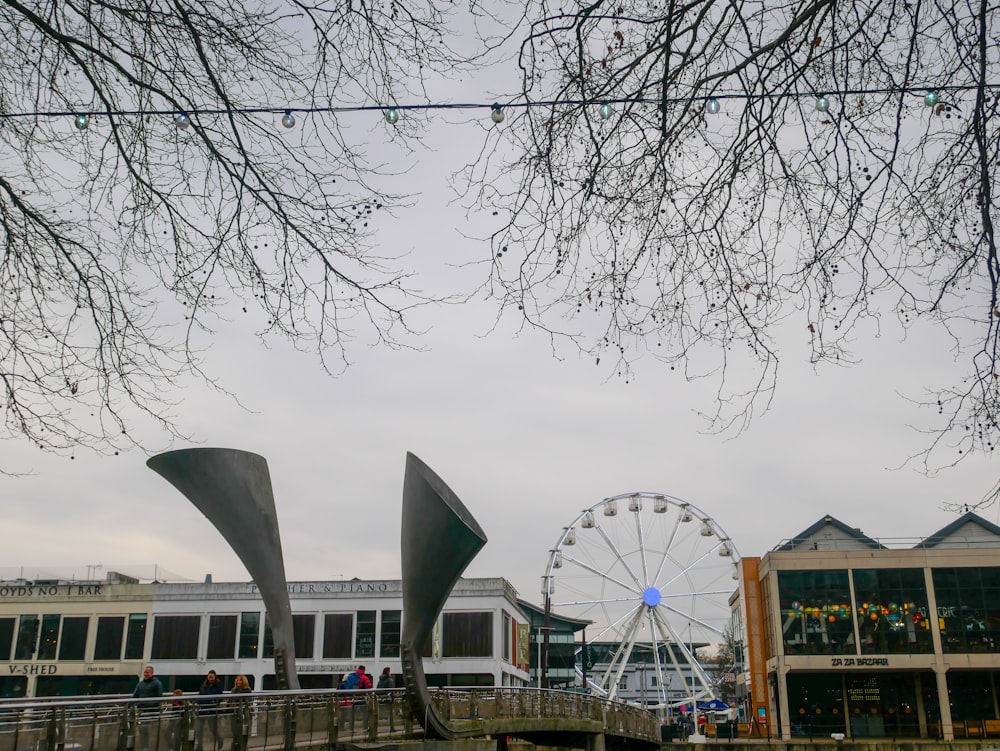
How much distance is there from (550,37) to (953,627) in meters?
43.5

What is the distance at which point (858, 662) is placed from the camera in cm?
4316

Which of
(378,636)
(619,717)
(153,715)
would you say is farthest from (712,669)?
(153,715)

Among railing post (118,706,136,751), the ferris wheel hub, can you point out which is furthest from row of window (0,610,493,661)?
railing post (118,706,136,751)

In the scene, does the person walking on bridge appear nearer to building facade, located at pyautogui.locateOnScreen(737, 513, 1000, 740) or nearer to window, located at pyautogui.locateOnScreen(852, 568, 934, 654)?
building facade, located at pyautogui.locateOnScreen(737, 513, 1000, 740)

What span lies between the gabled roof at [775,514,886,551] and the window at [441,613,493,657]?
17.2 meters

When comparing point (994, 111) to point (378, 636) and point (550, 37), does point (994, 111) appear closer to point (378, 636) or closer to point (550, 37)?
point (550, 37)

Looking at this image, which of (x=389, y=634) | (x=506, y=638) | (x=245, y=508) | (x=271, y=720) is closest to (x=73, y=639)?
(x=389, y=634)

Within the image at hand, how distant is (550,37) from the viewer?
5719mm

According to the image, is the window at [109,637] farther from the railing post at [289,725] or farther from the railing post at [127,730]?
the railing post at [127,730]

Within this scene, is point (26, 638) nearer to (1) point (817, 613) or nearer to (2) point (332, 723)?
(1) point (817, 613)

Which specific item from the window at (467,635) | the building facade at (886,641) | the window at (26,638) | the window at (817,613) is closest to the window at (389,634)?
the window at (467,635)

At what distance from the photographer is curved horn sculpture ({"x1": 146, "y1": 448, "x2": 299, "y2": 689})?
51.1ft

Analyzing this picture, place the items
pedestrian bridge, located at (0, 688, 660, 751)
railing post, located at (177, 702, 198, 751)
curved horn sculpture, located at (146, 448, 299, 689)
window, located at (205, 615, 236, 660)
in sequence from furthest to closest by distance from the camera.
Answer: window, located at (205, 615, 236, 660) → curved horn sculpture, located at (146, 448, 299, 689) → railing post, located at (177, 702, 198, 751) → pedestrian bridge, located at (0, 688, 660, 751)

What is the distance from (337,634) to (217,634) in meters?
5.88
